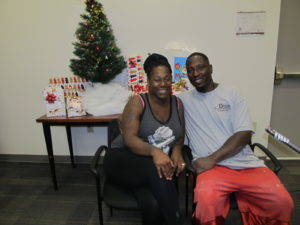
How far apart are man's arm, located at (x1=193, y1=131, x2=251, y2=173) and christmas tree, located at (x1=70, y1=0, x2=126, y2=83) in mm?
1133

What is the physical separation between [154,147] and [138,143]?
0.32 ft

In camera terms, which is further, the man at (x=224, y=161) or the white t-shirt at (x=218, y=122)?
the white t-shirt at (x=218, y=122)

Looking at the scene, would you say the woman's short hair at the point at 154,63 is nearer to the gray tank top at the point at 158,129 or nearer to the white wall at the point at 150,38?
the gray tank top at the point at 158,129

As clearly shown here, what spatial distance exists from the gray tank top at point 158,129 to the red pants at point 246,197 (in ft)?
0.99

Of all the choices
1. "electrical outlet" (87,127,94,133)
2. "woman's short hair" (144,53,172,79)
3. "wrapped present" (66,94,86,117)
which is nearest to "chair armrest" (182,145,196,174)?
"woman's short hair" (144,53,172,79)

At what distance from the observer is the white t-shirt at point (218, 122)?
147 cm

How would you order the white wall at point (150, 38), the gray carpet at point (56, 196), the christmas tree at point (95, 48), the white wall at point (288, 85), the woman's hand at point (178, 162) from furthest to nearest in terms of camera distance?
the white wall at point (288, 85), the white wall at point (150, 38), the christmas tree at point (95, 48), the gray carpet at point (56, 196), the woman's hand at point (178, 162)

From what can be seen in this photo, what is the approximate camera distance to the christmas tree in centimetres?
192

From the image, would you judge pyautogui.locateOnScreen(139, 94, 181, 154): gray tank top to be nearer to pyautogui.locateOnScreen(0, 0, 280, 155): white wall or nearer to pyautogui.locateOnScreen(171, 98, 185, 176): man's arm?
pyautogui.locateOnScreen(171, 98, 185, 176): man's arm

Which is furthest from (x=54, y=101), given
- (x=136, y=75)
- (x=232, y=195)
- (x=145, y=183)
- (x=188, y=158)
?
(x=232, y=195)

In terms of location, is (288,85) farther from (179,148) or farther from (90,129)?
(90,129)

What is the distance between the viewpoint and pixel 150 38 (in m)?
2.21

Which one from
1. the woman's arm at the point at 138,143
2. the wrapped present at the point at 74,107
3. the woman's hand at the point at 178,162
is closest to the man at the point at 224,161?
the woman's hand at the point at 178,162

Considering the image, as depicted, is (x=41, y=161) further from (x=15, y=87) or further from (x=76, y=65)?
(x=76, y=65)
